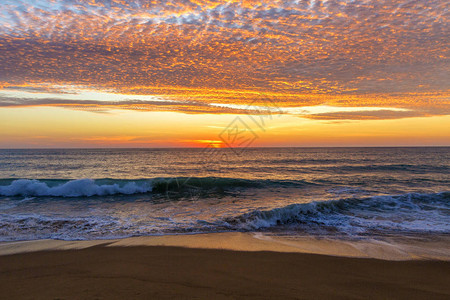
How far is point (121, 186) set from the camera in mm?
16375

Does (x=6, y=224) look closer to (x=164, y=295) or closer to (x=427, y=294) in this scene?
(x=164, y=295)

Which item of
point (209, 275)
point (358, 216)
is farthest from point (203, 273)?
point (358, 216)

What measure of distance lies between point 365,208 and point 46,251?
11.4 metres

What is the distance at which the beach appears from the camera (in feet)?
13.2

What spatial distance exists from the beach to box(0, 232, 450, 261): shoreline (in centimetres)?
5

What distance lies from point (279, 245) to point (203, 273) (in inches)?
98.8

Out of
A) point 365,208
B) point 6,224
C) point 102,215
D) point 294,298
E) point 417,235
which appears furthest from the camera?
point 365,208

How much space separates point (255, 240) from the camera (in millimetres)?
6953

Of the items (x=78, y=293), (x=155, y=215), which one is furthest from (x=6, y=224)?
(x=78, y=293)

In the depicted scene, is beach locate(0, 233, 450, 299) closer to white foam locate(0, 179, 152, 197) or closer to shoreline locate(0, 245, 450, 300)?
shoreline locate(0, 245, 450, 300)

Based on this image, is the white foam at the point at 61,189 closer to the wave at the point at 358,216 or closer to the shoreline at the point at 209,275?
the wave at the point at 358,216

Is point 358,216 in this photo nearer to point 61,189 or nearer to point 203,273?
point 203,273

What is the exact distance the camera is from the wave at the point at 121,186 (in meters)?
15.1

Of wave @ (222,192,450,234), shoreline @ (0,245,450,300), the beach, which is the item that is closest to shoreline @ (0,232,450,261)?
the beach
